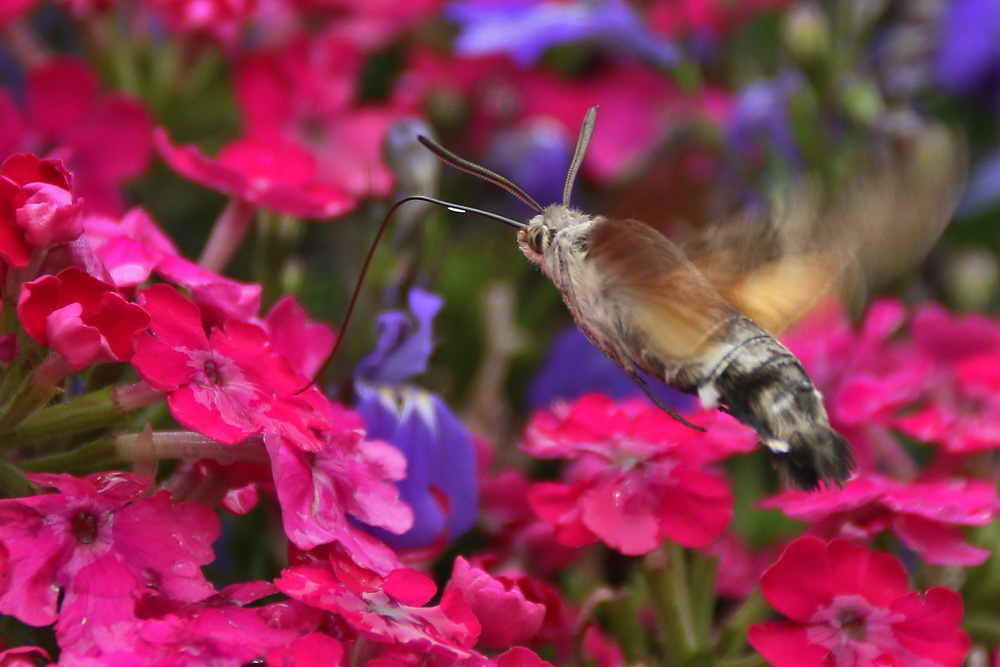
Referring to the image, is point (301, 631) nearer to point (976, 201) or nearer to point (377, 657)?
A: point (377, 657)

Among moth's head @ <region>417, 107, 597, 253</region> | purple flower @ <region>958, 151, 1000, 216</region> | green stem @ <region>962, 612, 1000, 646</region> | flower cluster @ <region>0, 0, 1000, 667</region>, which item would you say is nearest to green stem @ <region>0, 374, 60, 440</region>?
flower cluster @ <region>0, 0, 1000, 667</region>

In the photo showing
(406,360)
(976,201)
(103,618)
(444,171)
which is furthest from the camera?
(976,201)

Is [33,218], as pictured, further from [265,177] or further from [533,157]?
[533,157]

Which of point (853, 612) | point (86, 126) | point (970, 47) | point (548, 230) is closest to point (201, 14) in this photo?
point (86, 126)

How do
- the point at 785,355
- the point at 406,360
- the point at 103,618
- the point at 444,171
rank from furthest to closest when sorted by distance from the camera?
the point at 444,171 < the point at 406,360 < the point at 785,355 < the point at 103,618

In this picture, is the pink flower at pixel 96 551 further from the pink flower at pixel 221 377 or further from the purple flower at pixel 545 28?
the purple flower at pixel 545 28

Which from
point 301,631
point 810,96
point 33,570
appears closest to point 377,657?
point 301,631

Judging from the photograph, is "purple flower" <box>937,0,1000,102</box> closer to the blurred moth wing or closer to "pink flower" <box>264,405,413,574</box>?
the blurred moth wing
